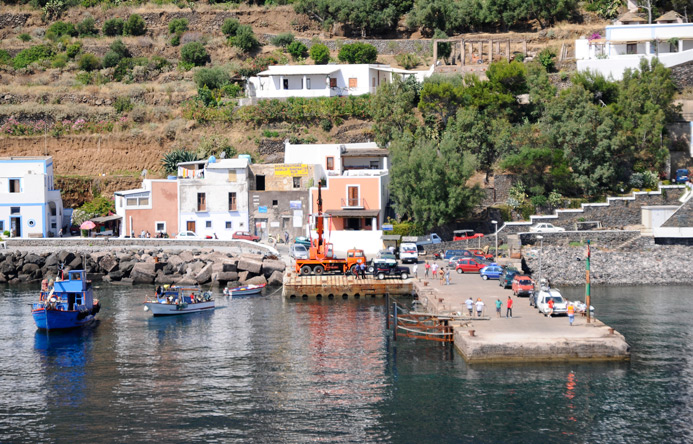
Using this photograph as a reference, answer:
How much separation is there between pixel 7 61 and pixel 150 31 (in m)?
17.0

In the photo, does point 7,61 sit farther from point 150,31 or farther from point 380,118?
point 380,118

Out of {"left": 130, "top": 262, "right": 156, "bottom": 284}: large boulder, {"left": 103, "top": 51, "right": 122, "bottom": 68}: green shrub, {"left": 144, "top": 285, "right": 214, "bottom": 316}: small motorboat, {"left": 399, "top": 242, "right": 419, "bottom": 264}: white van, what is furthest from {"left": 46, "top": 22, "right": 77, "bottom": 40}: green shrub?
{"left": 144, "top": 285, "right": 214, "bottom": 316}: small motorboat

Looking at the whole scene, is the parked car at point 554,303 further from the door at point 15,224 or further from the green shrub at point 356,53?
the green shrub at point 356,53

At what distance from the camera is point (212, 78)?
9456 cm

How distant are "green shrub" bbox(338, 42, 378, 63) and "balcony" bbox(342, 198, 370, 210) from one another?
2889 cm

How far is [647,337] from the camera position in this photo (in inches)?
1810

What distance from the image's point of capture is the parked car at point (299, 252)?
6581 centimetres

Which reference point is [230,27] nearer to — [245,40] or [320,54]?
[245,40]

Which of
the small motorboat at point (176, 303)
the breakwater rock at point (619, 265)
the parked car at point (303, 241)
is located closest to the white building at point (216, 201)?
the parked car at point (303, 241)

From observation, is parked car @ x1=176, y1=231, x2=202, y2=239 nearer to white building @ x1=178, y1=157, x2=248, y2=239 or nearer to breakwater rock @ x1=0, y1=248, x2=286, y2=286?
white building @ x1=178, y1=157, x2=248, y2=239

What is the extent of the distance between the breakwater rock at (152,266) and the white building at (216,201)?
5562 mm

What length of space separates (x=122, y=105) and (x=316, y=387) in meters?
62.7

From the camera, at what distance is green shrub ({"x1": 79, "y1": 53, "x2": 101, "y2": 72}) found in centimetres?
10238

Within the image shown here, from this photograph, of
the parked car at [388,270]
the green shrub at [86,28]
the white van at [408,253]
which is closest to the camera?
the parked car at [388,270]
